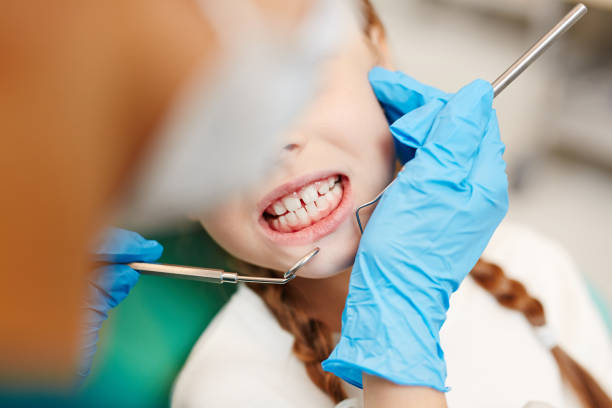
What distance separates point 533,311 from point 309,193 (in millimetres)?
557

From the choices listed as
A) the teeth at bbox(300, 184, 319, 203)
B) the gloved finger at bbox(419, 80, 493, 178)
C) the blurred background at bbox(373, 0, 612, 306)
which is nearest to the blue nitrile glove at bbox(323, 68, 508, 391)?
the gloved finger at bbox(419, 80, 493, 178)

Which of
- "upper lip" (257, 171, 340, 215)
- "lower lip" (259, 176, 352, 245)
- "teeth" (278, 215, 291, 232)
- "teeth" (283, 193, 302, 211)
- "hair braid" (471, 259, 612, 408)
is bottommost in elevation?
"hair braid" (471, 259, 612, 408)

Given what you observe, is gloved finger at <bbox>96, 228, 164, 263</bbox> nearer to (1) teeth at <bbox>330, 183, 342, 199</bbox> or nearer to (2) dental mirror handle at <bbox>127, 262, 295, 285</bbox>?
(2) dental mirror handle at <bbox>127, 262, 295, 285</bbox>

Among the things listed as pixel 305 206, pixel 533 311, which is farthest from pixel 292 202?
pixel 533 311

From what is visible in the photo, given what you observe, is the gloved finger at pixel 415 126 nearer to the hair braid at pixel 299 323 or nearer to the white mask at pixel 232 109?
the hair braid at pixel 299 323

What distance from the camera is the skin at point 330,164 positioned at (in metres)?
0.83

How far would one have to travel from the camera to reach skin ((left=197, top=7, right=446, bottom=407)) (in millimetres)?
825

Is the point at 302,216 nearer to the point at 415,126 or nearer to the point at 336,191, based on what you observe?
the point at 336,191

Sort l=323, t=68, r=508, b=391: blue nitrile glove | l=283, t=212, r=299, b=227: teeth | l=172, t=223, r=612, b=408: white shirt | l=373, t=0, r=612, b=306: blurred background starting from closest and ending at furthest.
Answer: l=323, t=68, r=508, b=391: blue nitrile glove
l=283, t=212, r=299, b=227: teeth
l=172, t=223, r=612, b=408: white shirt
l=373, t=0, r=612, b=306: blurred background

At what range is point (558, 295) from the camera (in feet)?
3.92

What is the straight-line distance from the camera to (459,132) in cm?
83

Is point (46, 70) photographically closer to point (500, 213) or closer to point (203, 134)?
point (203, 134)

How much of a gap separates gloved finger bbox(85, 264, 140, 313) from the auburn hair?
27 centimetres

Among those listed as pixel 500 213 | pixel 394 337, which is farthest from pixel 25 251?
pixel 500 213
